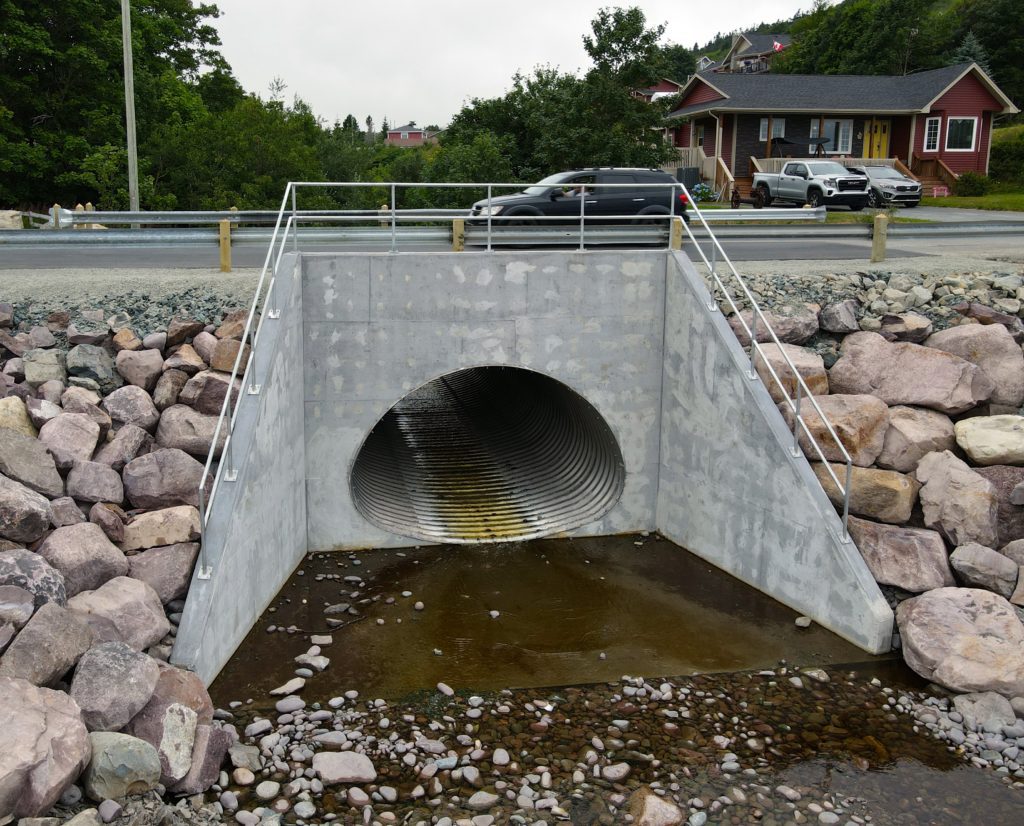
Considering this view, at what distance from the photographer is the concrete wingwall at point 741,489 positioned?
11062mm

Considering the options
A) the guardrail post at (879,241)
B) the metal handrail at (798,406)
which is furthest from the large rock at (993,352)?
the guardrail post at (879,241)

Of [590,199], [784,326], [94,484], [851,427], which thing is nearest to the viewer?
[94,484]

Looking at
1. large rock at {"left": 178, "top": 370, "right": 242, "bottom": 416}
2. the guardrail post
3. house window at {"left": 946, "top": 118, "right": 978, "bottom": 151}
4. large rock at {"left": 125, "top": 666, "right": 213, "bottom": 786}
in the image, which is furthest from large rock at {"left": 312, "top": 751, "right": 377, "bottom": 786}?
house window at {"left": 946, "top": 118, "right": 978, "bottom": 151}

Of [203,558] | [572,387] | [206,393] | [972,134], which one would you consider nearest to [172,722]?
[203,558]

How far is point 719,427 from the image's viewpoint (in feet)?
42.3

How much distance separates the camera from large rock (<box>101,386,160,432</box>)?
1141cm

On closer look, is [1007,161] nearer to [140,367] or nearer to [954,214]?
[954,214]

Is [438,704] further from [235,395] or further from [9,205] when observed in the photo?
[9,205]

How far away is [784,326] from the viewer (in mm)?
13578

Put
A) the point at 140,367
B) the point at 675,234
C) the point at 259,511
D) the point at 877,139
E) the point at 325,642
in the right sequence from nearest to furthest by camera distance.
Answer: the point at 325,642, the point at 259,511, the point at 140,367, the point at 675,234, the point at 877,139

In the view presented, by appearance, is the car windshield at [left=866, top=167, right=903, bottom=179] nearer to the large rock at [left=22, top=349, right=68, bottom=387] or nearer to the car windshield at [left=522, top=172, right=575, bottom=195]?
the car windshield at [left=522, top=172, right=575, bottom=195]

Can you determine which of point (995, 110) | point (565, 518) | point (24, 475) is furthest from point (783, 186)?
point (24, 475)

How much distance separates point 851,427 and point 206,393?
25.9 feet

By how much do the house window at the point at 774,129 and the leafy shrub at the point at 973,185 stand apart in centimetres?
767
